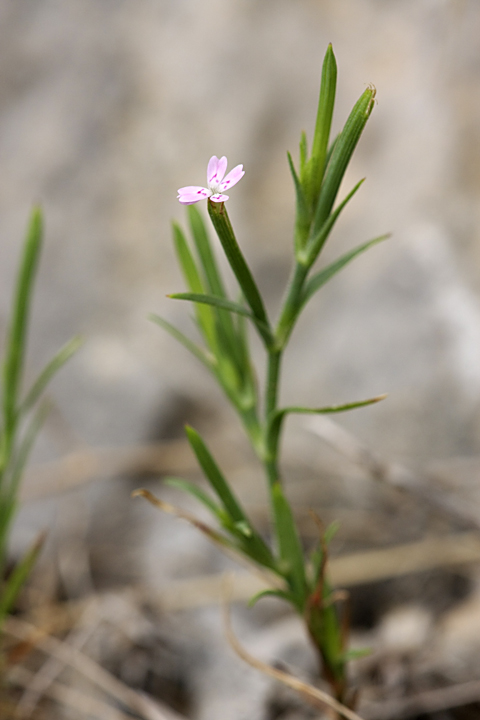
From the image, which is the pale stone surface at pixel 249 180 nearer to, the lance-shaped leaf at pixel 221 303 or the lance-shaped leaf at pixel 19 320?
the lance-shaped leaf at pixel 19 320

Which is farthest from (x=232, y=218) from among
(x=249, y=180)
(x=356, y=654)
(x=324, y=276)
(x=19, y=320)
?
(x=356, y=654)

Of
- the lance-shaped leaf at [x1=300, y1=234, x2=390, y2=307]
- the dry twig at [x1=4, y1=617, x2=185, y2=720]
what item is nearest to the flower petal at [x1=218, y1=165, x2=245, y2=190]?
the lance-shaped leaf at [x1=300, y1=234, x2=390, y2=307]

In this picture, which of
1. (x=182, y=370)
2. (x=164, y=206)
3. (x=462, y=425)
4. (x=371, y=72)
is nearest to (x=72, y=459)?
(x=182, y=370)

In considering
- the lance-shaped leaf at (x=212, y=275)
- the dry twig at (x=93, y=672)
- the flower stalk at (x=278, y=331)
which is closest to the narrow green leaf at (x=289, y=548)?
the flower stalk at (x=278, y=331)

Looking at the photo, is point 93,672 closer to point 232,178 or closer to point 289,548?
point 289,548

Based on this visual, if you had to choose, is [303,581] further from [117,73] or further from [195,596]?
[117,73]

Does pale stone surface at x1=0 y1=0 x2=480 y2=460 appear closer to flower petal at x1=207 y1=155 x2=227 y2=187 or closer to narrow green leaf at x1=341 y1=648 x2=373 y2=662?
narrow green leaf at x1=341 y1=648 x2=373 y2=662
